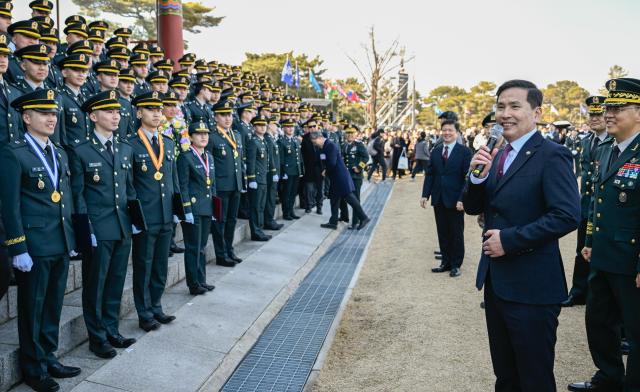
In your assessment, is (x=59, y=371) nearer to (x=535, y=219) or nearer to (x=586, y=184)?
(x=535, y=219)

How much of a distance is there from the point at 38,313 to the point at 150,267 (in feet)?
4.69

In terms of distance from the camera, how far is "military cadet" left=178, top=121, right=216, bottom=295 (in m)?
6.39

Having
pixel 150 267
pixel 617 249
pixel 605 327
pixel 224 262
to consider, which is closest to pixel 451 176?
pixel 224 262

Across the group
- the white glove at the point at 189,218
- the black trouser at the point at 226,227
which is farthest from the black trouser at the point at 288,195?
the white glove at the point at 189,218

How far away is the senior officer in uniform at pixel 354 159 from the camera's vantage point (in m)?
12.6

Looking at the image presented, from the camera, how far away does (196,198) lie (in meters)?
6.47

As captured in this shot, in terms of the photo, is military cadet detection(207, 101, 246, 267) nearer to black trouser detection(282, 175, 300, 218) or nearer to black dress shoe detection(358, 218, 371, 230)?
black trouser detection(282, 175, 300, 218)

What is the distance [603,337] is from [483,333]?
1.58m

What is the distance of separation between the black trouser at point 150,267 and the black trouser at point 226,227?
1.98 metres

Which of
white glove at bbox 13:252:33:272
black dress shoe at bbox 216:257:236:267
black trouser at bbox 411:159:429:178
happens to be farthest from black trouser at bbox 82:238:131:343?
black trouser at bbox 411:159:429:178

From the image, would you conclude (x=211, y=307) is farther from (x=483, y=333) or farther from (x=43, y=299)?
(x=483, y=333)

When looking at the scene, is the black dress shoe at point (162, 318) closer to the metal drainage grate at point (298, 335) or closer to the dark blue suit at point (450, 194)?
the metal drainage grate at point (298, 335)

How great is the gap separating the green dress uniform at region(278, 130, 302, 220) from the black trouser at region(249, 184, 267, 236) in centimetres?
188

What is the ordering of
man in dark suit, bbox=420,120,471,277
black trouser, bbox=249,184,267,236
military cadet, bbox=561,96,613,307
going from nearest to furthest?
military cadet, bbox=561,96,613,307 → man in dark suit, bbox=420,120,471,277 → black trouser, bbox=249,184,267,236
